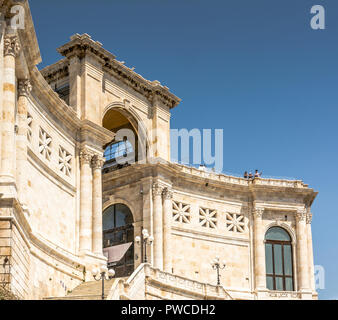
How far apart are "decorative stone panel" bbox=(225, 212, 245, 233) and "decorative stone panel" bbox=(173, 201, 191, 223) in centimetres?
354

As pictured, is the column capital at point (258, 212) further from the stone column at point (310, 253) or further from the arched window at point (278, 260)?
the stone column at point (310, 253)

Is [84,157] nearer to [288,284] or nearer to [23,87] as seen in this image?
[23,87]

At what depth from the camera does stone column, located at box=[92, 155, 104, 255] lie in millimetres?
38656

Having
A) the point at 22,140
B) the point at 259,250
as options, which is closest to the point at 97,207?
the point at 22,140

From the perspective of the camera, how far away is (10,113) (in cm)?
2741

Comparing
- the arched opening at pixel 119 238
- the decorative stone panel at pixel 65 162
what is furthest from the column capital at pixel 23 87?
the arched opening at pixel 119 238

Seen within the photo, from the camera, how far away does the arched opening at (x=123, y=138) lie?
155 feet

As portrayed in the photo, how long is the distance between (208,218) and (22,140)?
21.8m

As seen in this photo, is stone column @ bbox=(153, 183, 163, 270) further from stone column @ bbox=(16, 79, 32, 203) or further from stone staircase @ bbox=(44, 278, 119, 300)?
stone column @ bbox=(16, 79, 32, 203)

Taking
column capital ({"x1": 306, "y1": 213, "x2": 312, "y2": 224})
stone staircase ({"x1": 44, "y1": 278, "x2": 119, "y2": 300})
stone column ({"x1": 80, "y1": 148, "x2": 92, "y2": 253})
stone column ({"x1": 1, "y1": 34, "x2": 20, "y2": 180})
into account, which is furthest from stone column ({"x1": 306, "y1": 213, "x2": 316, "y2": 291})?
stone column ({"x1": 1, "y1": 34, "x2": 20, "y2": 180})

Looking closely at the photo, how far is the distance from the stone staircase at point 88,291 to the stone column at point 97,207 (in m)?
2.97
